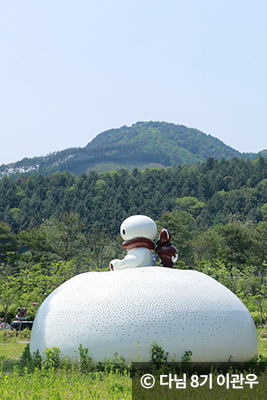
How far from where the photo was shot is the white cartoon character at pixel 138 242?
426 inches

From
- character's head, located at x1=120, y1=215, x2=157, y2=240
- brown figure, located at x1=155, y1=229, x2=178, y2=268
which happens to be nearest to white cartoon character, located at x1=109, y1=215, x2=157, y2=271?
character's head, located at x1=120, y1=215, x2=157, y2=240

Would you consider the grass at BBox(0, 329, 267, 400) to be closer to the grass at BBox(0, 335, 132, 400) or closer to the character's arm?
the grass at BBox(0, 335, 132, 400)

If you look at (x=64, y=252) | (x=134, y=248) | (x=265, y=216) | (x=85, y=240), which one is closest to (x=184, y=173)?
(x=265, y=216)

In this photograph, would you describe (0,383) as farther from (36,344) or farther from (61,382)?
(36,344)

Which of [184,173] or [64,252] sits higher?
[184,173]

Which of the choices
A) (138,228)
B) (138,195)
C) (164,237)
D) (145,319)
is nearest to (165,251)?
(164,237)

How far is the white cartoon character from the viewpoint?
1081 cm

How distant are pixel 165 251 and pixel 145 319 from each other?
3.05 meters

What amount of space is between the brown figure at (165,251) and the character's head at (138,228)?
364mm

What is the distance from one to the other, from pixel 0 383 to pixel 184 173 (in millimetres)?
89150

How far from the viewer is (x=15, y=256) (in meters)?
38.3

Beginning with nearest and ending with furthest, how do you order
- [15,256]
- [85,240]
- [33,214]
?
[15,256] → [85,240] → [33,214]

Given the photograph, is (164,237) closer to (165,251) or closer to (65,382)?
(165,251)

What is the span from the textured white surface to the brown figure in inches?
61.5
